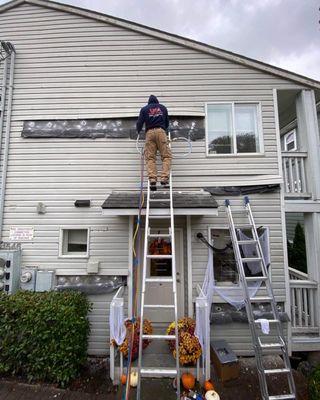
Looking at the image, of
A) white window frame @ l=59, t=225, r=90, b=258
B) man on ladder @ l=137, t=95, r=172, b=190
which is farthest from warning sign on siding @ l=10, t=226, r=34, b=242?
man on ladder @ l=137, t=95, r=172, b=190

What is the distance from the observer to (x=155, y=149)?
5.41 m

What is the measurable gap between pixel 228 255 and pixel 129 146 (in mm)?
3306

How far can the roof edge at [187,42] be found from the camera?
20.5ft

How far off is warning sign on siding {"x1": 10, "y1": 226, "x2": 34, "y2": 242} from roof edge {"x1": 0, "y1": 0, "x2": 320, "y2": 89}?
5.30m

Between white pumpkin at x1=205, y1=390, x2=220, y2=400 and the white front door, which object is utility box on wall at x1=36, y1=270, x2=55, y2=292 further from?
white pumpkin at x1=205, y1=390, x2=220, y2=400

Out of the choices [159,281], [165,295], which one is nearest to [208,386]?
[165,295]

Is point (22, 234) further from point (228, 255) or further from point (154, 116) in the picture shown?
point (228, 255)

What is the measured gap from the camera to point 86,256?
5777mm

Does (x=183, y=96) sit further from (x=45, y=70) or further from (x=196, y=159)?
(x=45, y=70)

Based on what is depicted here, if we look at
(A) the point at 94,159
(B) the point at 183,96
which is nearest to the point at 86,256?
(A) the point at 94,159

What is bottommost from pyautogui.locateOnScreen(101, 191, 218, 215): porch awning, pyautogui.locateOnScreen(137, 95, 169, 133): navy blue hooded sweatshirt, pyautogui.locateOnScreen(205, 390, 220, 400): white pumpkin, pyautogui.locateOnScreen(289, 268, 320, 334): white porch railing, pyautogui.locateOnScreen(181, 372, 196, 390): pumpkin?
pyautogui.locateOnScreen(205, 390, 220, 400): white pumpkin

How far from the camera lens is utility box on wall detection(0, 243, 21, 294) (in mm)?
5492

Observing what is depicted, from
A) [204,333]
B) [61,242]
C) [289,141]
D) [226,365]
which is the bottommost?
[226,365]

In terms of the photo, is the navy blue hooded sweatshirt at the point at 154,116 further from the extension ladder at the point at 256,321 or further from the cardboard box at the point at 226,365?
the cardboard box at the point at 226,365
